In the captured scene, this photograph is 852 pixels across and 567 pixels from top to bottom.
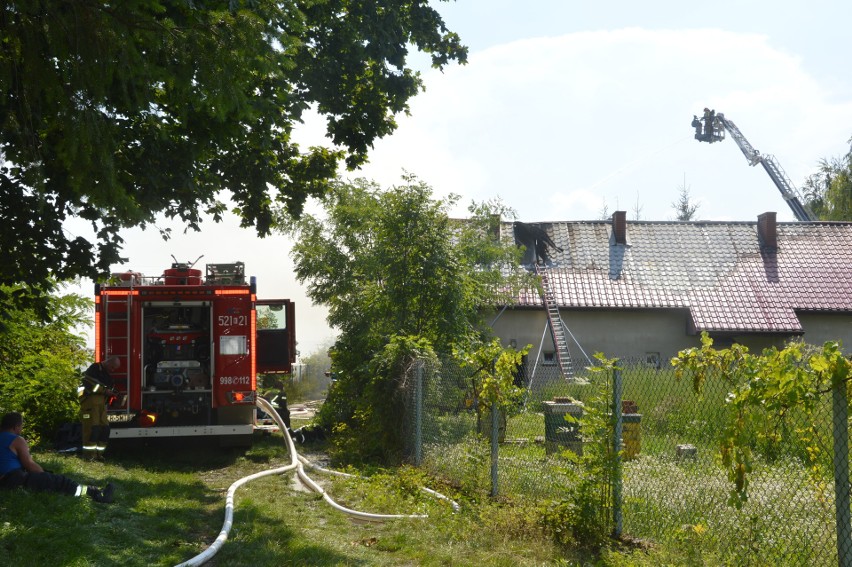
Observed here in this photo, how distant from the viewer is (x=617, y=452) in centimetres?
737

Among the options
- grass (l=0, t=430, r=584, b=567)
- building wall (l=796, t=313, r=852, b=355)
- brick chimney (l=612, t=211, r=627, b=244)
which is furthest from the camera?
brick chimney (l=612, t=211, r=627, b=244)

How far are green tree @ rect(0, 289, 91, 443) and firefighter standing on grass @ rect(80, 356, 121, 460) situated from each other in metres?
1.73

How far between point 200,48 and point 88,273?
19.1 feet

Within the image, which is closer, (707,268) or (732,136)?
(707,268)

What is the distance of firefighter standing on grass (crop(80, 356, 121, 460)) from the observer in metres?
13.3

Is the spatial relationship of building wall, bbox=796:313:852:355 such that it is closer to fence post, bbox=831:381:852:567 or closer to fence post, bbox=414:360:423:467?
fence post, bbox=414:360:423:467

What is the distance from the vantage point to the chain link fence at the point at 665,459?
5871 millimetres

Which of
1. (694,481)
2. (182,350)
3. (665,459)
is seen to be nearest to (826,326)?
(182,350)

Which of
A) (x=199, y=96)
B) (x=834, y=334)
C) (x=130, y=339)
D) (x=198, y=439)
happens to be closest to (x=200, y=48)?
(x=199, y=96)

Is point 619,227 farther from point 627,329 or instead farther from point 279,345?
point 279,345

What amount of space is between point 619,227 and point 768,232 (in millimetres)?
5666

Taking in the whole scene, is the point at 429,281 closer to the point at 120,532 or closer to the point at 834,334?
the point at 120,532

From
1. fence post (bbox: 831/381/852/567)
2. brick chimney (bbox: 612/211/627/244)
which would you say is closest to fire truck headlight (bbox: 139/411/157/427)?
fence post (bbox: 831/381/852/567)

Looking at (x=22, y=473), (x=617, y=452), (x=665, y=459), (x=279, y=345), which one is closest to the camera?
(x=617, y=452)
